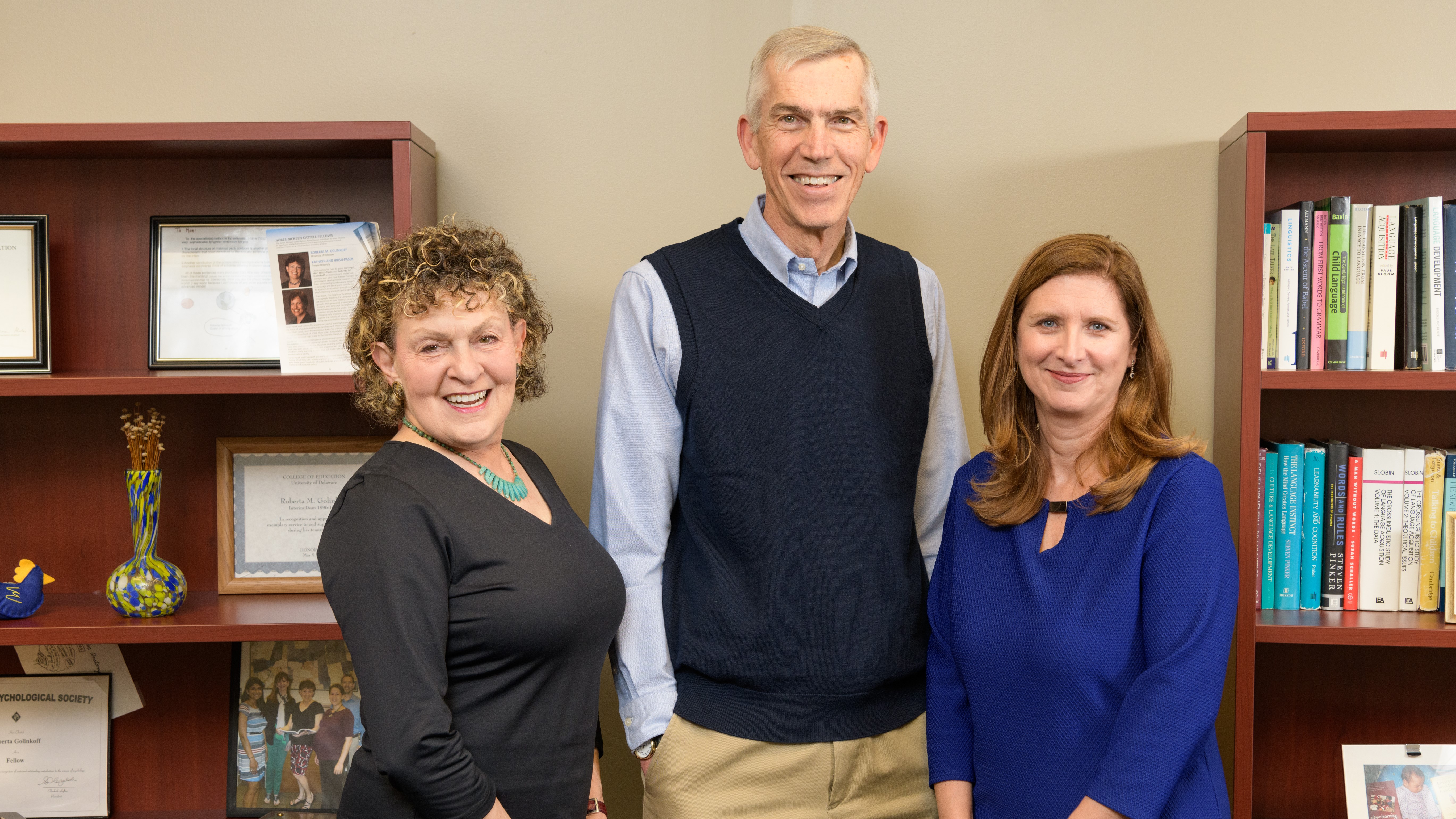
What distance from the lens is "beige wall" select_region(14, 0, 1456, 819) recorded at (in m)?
1.95

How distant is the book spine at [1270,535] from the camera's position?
1773 mm

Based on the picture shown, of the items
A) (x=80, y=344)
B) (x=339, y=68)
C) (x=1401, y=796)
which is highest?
(x=339, y=68)

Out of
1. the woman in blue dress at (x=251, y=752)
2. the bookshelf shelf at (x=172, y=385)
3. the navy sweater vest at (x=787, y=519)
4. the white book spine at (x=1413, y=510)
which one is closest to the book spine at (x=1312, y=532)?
the white book spine at (x=1413, y=510)

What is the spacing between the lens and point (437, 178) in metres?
1.98

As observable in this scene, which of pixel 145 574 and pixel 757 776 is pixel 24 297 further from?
pixel 757 776

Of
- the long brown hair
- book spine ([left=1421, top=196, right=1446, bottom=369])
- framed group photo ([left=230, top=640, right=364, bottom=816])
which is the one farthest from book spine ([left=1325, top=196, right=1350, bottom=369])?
framed group photo ([left=230, top=640, right=364, bottom=816])

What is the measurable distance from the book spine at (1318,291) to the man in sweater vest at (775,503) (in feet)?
2.68

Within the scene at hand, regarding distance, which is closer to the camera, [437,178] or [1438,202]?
[1438,202]

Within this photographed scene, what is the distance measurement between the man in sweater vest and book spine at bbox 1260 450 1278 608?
0.71 meters

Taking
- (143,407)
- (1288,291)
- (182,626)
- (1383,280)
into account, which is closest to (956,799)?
(1288,291)

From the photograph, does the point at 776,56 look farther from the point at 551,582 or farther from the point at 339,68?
the point at 339,68

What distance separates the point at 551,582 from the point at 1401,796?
62.1 inches

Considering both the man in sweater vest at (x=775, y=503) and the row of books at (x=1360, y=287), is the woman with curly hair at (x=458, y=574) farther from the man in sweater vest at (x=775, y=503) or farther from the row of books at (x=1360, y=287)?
the row of books at (x=1360, y=287)

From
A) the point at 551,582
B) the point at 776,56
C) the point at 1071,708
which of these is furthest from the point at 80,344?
the point at 1071,708
